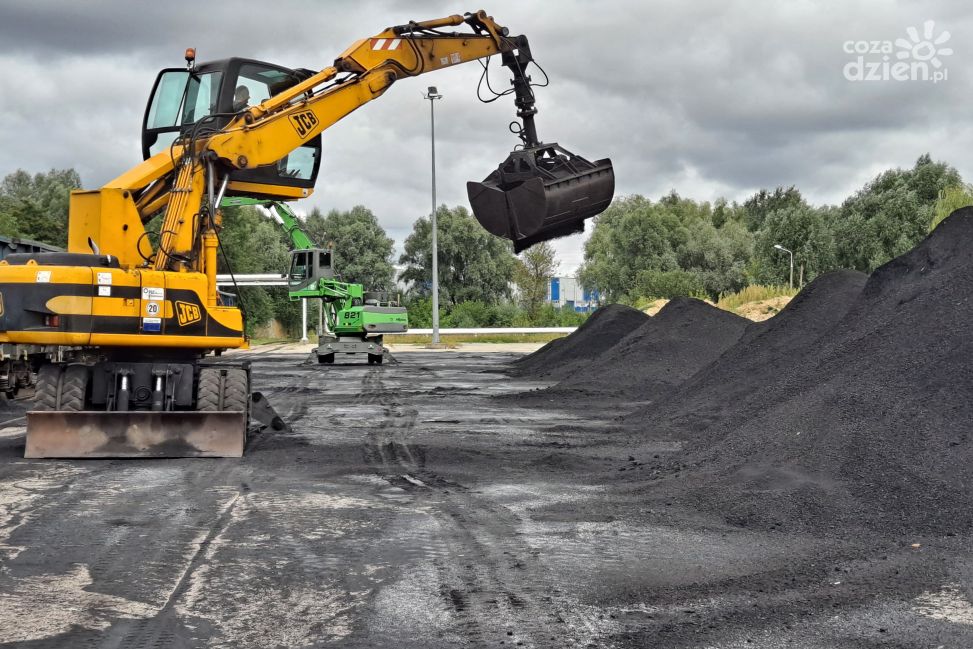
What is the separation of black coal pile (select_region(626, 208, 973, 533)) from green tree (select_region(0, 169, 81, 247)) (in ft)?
124

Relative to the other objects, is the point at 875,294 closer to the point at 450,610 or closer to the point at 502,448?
the point at 502,448

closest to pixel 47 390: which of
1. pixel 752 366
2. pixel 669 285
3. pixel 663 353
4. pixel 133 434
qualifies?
pixel 133 434

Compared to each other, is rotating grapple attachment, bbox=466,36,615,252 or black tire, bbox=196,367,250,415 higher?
rotating grapple attachment, bbox=466,36,615,252

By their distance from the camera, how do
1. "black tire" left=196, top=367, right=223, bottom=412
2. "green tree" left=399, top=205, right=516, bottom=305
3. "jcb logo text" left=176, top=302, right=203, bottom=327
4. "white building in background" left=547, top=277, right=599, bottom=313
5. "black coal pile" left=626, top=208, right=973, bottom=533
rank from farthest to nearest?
"white building in background" left=547, top=277, right=599, bottom=313 → "green tree" left=399, top=205, right=516, bottom=305 → "black tire" left=196, top=367, right=223, bottom=412 → "jcb logo text" left=176, top=302, right=203, bottom=327 → "black coal pile" left=626, top=208, right=973, bottom=533

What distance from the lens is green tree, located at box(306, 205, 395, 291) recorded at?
76938mm

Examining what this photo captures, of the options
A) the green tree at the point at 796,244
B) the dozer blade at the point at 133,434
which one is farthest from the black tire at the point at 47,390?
the green tree at the point at 796,244

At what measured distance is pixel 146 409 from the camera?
11.8m

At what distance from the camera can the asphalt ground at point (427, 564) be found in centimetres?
511

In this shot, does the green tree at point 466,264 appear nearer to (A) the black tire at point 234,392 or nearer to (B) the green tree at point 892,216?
(B) the green tree at point 892,216

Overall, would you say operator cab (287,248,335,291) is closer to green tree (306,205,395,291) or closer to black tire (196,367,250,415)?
black tire (196,367,250,415)

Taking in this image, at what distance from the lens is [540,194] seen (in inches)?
597

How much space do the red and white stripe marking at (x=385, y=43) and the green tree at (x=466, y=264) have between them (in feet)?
191

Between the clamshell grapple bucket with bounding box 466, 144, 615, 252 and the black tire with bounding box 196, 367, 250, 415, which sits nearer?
the black tire with bounding box 196, 367, 250, 415

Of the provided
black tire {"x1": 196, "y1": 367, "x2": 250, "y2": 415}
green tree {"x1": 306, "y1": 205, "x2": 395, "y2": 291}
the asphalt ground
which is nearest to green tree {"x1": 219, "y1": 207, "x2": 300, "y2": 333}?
green tree {"x1": 306, "y1": 205, "x2": 395, "y2": 291}
